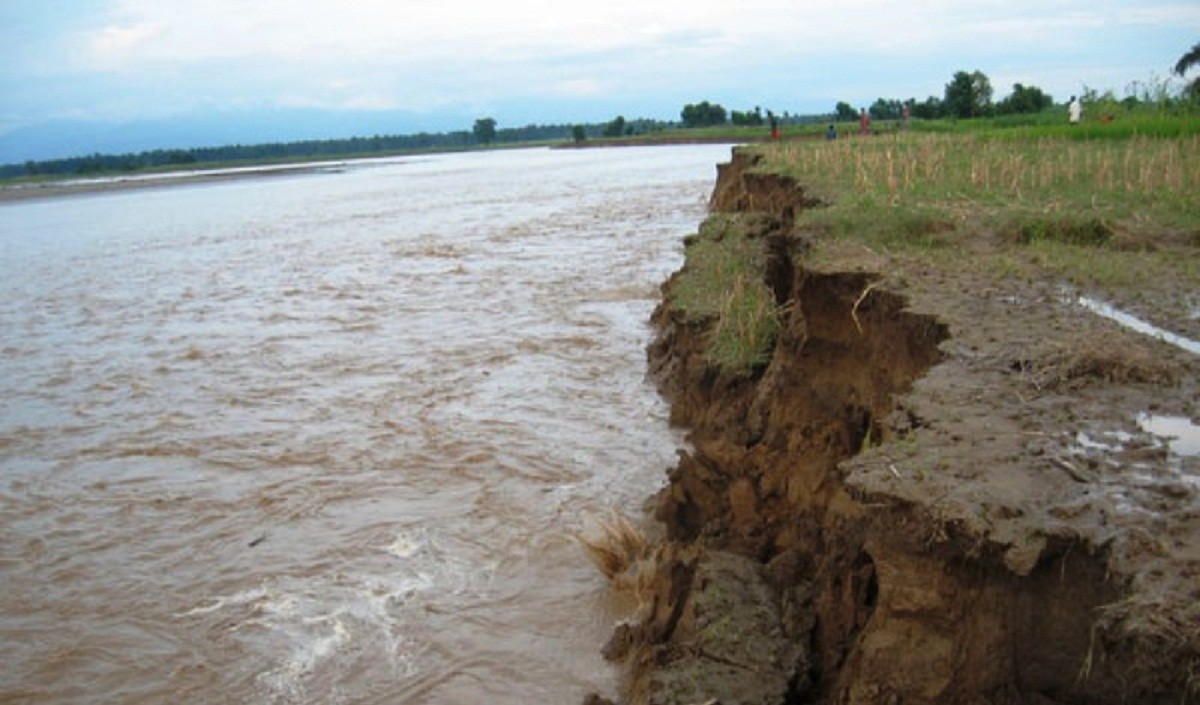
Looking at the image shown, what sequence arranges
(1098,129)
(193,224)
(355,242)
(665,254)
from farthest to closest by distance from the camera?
(193,224)
(355,242)
(665,254)
(1098,129)

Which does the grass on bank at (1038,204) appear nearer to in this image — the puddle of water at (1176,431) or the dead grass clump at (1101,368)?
the dead grass clump at (1101,368)

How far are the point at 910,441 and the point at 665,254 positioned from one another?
55.1 feet

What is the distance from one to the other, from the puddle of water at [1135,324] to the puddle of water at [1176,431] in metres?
1.10

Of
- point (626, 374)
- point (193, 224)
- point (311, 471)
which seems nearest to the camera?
point (311, 471)

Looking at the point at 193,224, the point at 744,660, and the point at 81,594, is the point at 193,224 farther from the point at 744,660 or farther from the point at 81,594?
the point at 744,660

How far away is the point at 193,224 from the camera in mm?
32438

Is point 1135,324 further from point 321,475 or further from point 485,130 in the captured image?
point 485,130

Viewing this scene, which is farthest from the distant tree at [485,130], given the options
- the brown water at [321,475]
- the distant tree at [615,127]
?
the brown water at [321,475]

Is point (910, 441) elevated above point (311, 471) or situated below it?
above

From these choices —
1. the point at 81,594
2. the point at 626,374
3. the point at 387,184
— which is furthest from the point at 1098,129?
the point at 387,184

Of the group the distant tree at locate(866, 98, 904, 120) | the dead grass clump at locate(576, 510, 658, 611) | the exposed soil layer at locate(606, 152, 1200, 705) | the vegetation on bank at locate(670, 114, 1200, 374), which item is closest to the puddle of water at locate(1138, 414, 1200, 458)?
the exposed soil layer at locate(606, 152, 1200, 705)

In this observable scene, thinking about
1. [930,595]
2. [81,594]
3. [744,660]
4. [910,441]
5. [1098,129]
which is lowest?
[81,594]

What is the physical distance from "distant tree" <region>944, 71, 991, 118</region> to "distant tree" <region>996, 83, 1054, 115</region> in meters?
0.65

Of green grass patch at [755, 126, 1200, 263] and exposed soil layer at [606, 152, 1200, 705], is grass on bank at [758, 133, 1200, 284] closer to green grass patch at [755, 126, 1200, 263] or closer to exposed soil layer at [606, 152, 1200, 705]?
green grass patch at [755, 126, 1200, 263]
